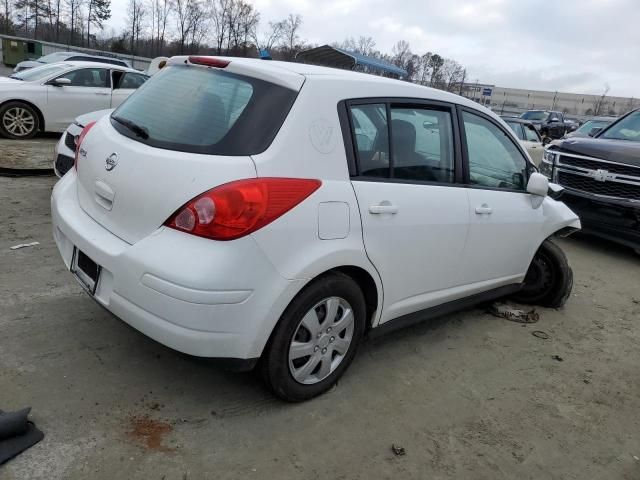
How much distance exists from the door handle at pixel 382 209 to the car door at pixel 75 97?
8628mm

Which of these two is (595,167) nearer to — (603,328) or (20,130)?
(603,328)

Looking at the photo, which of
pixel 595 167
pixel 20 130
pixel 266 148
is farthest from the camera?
pixel 20 130

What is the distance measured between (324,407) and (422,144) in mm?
1632

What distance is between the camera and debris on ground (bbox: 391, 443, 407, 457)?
2.58 meters

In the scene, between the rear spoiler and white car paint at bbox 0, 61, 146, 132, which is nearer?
the rear spoiler

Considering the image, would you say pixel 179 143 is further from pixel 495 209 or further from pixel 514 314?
pixel 514 314

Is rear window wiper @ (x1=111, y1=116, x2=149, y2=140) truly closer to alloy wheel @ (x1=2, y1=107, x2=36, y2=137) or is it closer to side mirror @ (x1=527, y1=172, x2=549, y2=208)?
side mirror @ (x1=527, y1=172, x2=549, y2=208)

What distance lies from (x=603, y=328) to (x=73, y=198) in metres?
4.14

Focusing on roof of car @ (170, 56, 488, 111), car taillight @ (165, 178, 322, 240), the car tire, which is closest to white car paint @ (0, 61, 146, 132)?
roof of car @ (170, 56, 488, 111)

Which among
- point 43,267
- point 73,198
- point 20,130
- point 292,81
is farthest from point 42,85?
point 292,81

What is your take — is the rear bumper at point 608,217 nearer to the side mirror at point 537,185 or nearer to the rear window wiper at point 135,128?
the side mirror at point 537,185

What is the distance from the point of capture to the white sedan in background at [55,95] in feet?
30.4

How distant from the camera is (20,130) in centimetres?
943

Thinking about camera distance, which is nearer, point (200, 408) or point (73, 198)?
point (200, 408)
